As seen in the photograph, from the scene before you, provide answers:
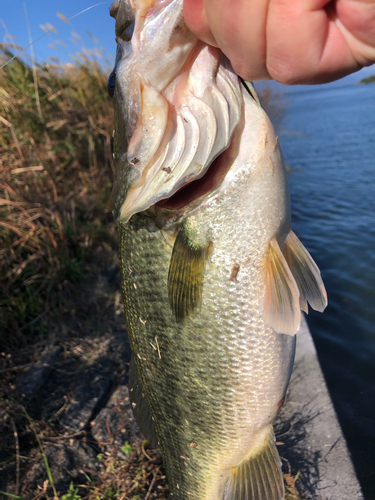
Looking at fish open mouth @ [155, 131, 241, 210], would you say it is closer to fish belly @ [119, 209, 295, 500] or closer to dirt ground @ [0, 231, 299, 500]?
fish belly @ [119, 209, 295, 500]

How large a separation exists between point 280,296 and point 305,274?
0.16 meters

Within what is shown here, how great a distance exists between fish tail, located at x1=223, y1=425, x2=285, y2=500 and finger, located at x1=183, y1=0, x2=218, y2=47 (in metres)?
1.50

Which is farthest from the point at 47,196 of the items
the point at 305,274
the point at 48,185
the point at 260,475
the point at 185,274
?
the point at 260,475

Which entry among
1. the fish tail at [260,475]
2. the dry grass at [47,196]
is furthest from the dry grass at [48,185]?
the fish tail at [260,475]

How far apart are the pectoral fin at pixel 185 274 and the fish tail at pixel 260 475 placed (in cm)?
69

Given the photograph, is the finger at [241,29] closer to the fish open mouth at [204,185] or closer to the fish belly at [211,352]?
the fish open mouth at [204,185]

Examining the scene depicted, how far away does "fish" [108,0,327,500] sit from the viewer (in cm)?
104

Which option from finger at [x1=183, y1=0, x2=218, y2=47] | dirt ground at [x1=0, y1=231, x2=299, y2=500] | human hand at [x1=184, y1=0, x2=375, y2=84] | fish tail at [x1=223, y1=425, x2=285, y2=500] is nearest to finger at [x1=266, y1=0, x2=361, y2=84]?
human hand at [x1=184, y1=0, x2=375, y2=84]

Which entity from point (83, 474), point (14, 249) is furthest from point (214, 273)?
point (14, 249)

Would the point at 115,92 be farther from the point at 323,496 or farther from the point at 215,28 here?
the point at 323,496

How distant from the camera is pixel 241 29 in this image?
0.75 meters

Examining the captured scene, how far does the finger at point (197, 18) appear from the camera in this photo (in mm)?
808

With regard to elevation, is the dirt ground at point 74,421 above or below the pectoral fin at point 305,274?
below

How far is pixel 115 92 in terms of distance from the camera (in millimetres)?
1156
